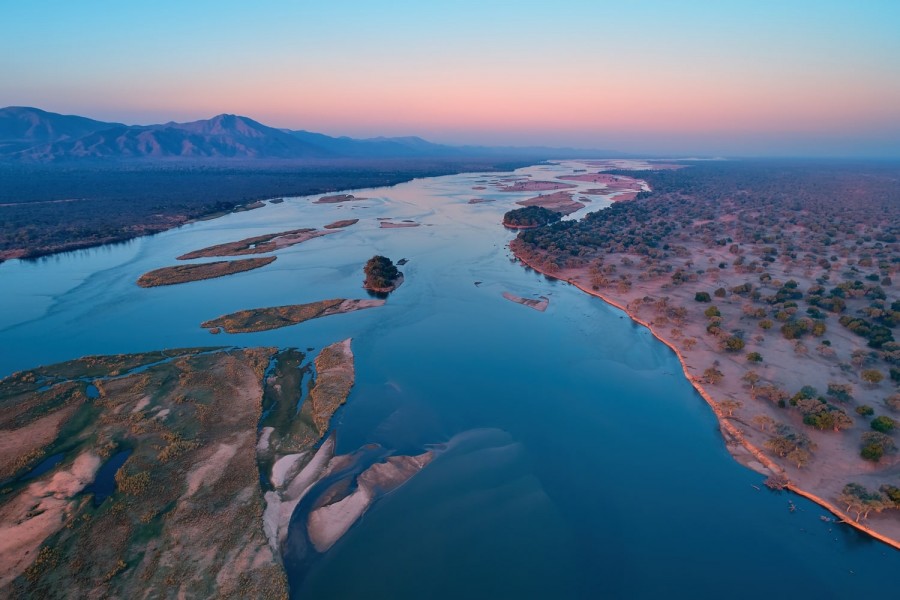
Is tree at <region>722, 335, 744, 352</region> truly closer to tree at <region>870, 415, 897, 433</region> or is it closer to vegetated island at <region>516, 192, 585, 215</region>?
tree at <region>870, 415, 897, 433</region>

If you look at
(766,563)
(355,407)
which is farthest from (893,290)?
(355,407)

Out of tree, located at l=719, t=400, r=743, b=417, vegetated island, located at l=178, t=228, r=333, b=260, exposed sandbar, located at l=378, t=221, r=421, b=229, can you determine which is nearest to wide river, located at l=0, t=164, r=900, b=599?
tree, located at l=719, t=400, r=743, b=417

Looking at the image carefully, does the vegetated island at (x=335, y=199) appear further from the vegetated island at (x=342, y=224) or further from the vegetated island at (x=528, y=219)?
the vegetated island at (x=528, y=219)

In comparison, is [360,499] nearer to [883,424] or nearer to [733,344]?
[883,424]

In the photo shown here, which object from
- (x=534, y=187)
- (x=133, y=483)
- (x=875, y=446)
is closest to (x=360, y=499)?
(x=133, y=483)

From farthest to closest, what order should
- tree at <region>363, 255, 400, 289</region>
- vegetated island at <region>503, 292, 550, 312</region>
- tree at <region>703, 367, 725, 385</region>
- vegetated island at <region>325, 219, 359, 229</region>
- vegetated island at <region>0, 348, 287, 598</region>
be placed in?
vegetated island at <region>325, 219, 359, 229</region>
tree at <region>363, 255, 400, 289</region>
vegetated island at <region>503, 292, 550, 312</region>
tree at <region>703, 367, 725, 385</region>
vegetated island at <region>0, 348, 287, 598</region>

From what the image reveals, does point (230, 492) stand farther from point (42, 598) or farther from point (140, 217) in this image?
point (140, 217)
